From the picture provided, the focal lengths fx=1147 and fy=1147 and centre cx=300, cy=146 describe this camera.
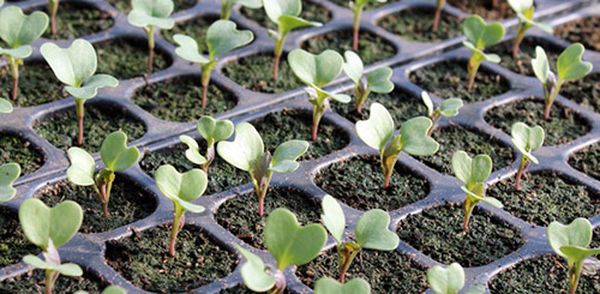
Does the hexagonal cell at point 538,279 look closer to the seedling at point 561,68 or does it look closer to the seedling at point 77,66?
the seedling at point 561,68

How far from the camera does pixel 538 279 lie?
4.68 feet

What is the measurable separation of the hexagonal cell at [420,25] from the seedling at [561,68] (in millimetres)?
348

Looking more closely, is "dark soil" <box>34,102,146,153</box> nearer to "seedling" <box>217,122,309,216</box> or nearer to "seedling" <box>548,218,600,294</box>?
"seedling" <box>217,122,309,216</box>

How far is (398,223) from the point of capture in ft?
4.95

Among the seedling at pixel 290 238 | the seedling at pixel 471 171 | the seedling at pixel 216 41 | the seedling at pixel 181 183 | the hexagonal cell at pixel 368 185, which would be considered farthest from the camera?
the seedling at pixel 216 41

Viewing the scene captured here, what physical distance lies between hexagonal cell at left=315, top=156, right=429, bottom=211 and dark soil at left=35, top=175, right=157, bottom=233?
0.25m

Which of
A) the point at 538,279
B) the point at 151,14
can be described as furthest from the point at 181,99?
the point at 538,279

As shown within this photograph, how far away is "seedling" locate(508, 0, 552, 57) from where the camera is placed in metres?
1.91

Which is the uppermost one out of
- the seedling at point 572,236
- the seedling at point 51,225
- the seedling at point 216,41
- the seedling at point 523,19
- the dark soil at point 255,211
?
the seedling at point 523,19

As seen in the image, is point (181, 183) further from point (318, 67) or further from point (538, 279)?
point (538, 279)

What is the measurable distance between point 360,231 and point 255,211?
24cm

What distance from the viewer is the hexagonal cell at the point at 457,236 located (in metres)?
1.46

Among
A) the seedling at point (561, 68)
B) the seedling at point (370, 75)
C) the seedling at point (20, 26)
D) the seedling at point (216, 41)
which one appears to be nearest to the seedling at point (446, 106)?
the seedling at point (370, 75)

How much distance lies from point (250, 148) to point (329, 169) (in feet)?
0.71
